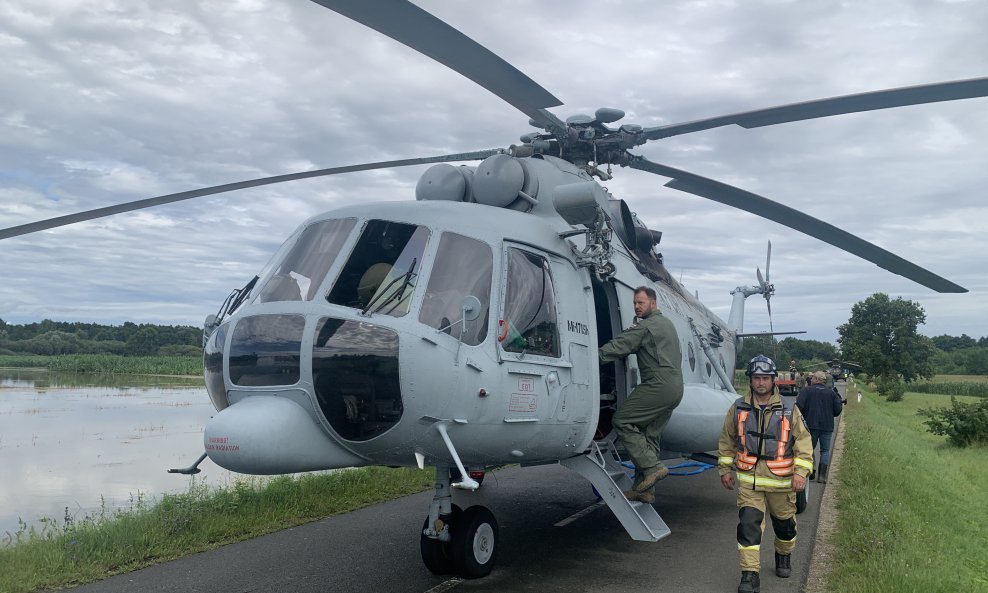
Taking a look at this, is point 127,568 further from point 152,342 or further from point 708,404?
point 152,342

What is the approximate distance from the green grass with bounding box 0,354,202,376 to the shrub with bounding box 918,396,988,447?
49.3 m

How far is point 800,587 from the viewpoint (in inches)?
221

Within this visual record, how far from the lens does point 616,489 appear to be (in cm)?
557

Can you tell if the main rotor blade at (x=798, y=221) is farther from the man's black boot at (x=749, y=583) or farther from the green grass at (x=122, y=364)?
the green grass at (x=122, y=364)

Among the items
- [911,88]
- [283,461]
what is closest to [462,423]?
[283,461]

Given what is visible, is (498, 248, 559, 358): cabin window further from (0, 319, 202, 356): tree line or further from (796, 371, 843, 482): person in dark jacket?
(0, 319, 202, 356): tree line

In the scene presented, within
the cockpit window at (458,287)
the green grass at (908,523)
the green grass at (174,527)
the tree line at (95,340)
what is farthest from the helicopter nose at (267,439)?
the tree line at (95,340)

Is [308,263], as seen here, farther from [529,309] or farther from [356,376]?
[529,309]

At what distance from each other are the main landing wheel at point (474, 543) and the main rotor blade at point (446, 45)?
10.2 feet

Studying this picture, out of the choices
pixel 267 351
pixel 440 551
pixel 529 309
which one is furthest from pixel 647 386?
pixel 267 351

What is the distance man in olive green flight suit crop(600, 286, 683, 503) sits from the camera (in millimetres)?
5848

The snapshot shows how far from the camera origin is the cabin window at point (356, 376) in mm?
4270

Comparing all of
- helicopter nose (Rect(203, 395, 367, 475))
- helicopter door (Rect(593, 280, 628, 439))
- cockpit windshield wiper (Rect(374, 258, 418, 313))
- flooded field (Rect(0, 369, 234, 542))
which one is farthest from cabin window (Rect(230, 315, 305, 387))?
flooded field (Rect(0, 369, 234, 542))

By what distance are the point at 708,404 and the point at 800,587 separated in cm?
189
